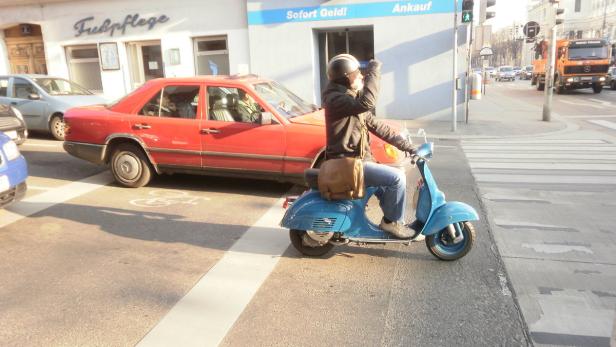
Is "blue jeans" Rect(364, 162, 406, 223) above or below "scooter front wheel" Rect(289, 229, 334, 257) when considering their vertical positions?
above

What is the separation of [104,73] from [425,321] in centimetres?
1751

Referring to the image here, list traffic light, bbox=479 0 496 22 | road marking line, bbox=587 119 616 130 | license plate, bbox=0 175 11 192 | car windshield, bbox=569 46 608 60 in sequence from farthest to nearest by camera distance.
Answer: car windshield, bbox=569 46 608 60, road marking line, bbox=587 119 616 130, traffic light, bbox=479 0 496 22, license plate, bbox=0 175 11 192

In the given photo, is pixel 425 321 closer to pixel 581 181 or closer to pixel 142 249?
pixel 142 249

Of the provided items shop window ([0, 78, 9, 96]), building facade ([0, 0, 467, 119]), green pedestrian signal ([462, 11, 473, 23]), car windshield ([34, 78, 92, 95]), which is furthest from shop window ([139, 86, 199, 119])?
building facade ([0, 0, 467, 119])

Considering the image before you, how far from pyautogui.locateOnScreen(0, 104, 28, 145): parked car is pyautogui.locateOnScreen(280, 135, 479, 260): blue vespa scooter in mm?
7361

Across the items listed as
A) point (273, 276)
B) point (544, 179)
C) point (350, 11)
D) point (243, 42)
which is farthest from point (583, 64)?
point (273, 276)

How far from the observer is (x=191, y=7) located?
16.5 m

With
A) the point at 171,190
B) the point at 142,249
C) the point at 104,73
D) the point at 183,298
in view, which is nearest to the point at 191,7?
the point at 104,73

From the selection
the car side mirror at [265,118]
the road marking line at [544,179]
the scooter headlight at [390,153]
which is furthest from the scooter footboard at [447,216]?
the road marking line at [544,179]

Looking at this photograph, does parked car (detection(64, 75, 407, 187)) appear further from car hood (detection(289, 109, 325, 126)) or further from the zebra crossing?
the zebra crossing

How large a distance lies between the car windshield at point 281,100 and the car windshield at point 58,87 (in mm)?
7114

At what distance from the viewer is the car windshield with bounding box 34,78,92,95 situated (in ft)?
38.1

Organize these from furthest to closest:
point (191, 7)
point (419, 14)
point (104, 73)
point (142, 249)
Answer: point (104, 73) → point (191, 7) → point (419, 14) → point (142, 249)

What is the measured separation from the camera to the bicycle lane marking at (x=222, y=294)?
129 inches
